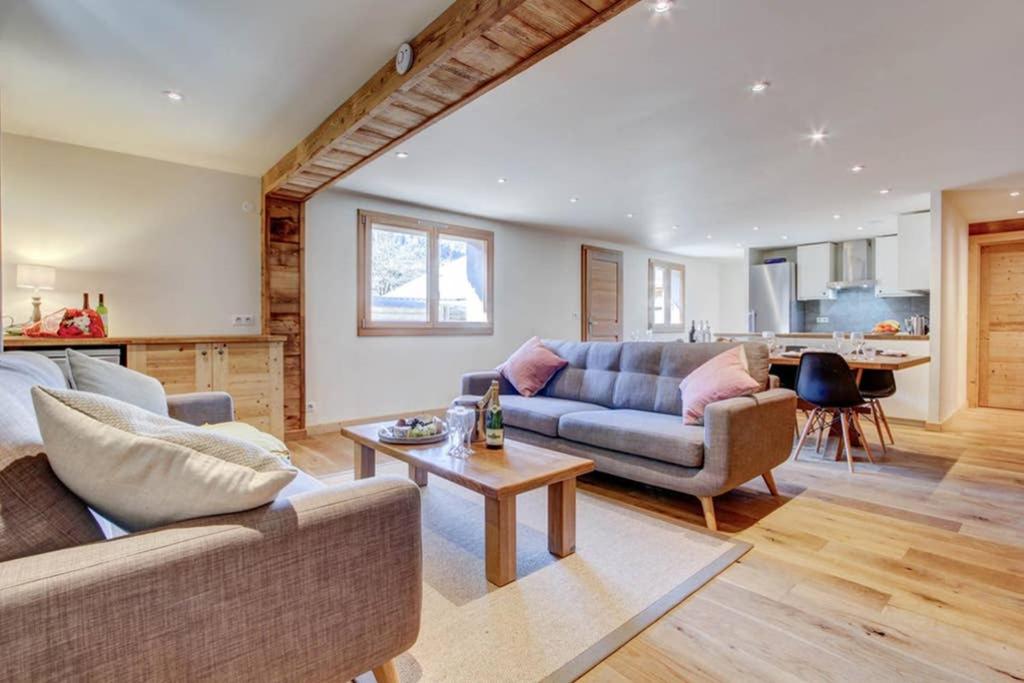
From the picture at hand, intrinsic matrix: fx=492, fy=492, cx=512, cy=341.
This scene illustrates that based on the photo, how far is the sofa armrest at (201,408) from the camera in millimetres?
2561

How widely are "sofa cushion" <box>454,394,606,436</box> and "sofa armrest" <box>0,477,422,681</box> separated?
2092mm

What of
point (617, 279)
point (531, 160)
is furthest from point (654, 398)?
point (617, 279)

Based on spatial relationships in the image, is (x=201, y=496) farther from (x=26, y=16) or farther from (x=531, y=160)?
(x=531, y=160)

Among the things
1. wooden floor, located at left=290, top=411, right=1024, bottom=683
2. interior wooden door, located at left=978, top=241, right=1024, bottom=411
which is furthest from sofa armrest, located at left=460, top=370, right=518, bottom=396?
interior wooden door, located at left=978, top=241, right=1024, bottom=411

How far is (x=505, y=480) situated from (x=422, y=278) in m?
3.94

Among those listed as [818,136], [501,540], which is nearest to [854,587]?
[501,540]

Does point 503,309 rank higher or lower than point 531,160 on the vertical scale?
lower

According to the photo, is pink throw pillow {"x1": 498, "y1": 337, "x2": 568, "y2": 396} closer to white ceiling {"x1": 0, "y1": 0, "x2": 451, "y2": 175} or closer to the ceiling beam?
the ceiling beam

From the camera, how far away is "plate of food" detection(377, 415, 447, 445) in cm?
247

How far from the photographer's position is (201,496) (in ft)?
3.24

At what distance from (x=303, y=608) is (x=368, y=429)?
6.00 ft

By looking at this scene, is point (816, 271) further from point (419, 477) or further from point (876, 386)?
point (419, 477)

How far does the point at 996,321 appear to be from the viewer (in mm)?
6207

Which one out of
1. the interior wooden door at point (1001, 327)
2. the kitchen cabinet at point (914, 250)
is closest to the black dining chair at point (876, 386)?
the kitchen cabinet at point (914, 250)
